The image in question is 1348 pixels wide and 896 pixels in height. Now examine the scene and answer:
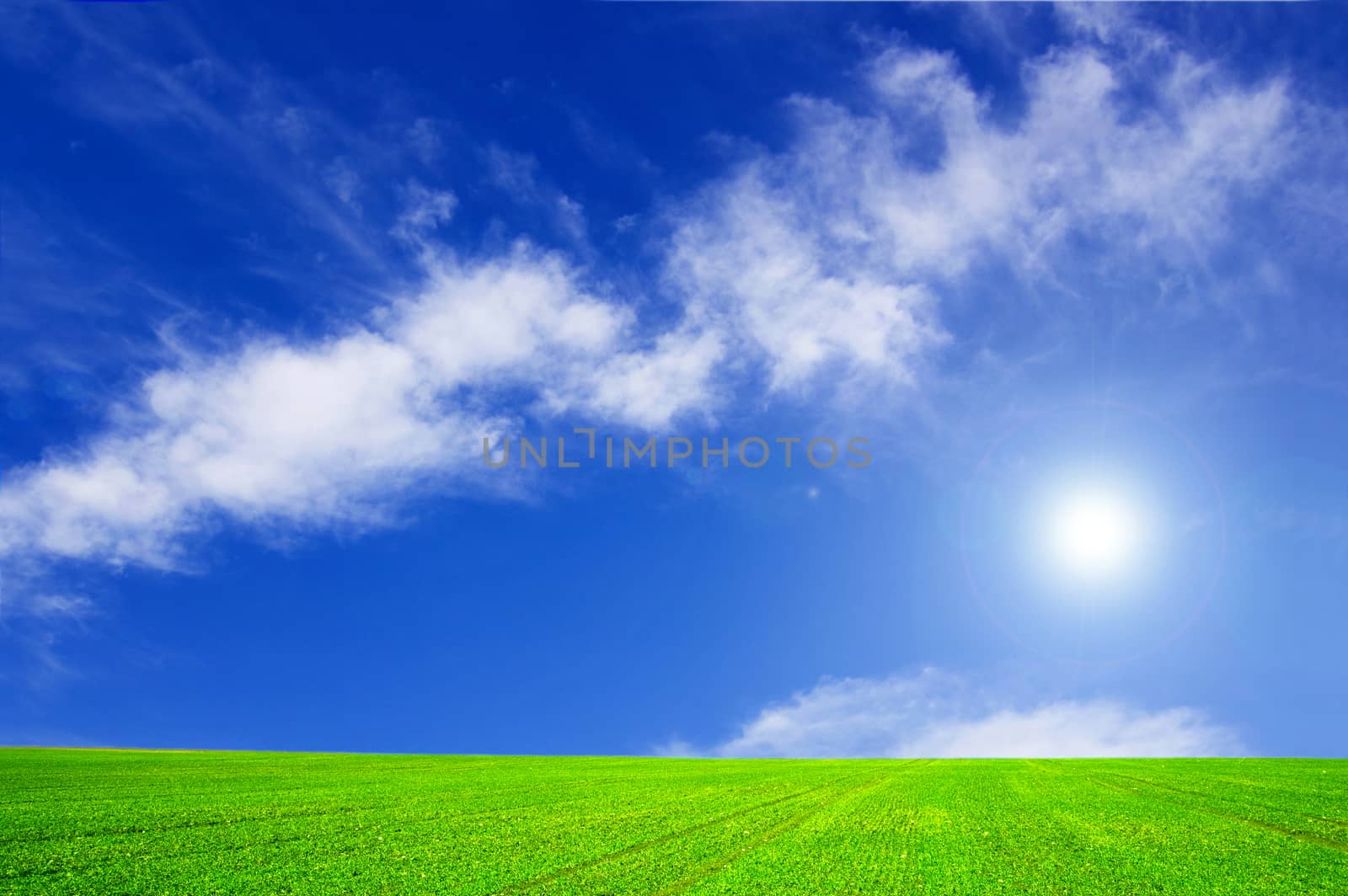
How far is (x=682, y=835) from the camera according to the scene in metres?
24.6

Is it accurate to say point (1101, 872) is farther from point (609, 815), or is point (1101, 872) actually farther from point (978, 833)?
point (609, 815)

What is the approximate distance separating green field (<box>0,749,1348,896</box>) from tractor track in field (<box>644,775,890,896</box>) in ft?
0.36

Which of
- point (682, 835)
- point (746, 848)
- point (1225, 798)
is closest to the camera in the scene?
point (746, 848)

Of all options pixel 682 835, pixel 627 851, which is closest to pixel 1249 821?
pixel 682 835

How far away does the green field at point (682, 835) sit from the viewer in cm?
1888

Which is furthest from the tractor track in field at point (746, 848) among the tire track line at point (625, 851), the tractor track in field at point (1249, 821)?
the tractor track in field at point (1249, 821)

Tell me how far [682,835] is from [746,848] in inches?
108

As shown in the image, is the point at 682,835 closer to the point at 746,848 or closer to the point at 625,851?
the point at 746,848

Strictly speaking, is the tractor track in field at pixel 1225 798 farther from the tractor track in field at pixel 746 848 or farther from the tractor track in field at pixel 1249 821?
the tractor track in field at pixel 746 848

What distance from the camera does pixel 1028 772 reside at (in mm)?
51281

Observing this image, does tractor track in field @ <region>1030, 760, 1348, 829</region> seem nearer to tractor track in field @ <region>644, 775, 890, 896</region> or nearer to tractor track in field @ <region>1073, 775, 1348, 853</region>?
tractor track in field @ <region>1073, 775, 1348, 853</region>

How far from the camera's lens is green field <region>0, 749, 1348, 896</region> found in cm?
1888

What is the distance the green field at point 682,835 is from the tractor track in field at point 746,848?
4.3 inches

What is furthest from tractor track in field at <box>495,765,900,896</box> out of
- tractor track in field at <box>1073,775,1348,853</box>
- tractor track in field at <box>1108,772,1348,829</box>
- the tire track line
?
tractor track in field at <box>1108,772,1348,829</box>
